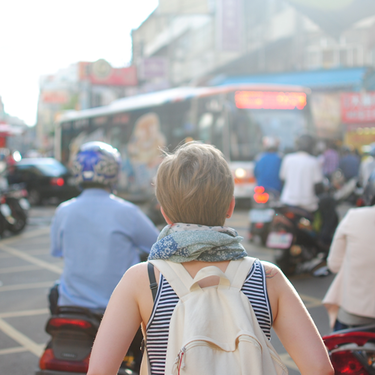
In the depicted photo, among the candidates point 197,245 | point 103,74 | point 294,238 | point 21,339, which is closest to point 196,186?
point 197,245

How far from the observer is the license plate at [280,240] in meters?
7.13

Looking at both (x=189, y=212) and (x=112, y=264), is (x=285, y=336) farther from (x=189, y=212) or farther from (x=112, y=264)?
(x=112, y=264)

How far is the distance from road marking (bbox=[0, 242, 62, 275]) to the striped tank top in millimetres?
6602

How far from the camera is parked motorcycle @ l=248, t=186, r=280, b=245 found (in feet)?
28.0

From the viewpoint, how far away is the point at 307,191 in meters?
7.43

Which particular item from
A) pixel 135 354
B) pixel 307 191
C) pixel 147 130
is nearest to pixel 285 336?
pixel 135 354

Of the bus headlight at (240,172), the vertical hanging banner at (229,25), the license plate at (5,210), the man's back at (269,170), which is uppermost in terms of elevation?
the vertical hanging banner at (229,25)

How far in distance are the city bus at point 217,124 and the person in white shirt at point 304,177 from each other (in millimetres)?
6977

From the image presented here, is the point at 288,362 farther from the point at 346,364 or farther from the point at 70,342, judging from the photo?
the point at 70,342

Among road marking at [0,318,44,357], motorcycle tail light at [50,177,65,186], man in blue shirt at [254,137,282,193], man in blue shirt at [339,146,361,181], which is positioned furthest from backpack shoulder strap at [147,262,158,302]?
motorcycle tail light at [50,177,65,186]

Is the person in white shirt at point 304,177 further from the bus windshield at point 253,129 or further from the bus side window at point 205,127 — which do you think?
the bus side window at point 205,127

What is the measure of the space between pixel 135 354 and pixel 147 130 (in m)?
15.5

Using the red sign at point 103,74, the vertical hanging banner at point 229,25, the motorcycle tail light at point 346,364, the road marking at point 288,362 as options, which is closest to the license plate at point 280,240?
the road marking at point 288,362

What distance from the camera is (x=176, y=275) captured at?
167 centimetres
